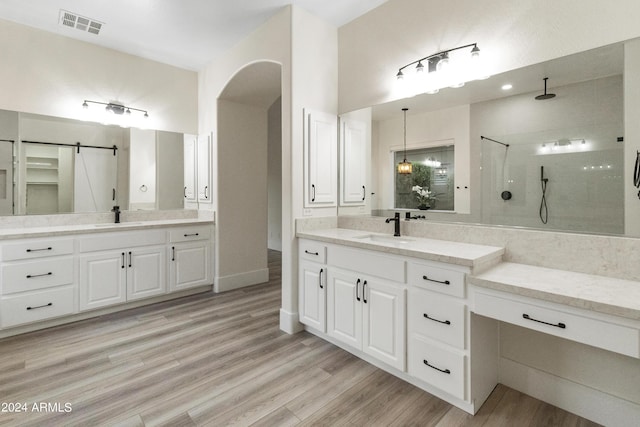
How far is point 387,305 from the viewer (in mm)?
2072

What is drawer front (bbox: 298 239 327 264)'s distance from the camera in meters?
2.55

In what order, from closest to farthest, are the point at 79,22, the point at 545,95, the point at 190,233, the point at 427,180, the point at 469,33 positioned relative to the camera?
the point at 545,95 → the point at 469,33 → the point at 427,180 → the point at 79,22 → the point at 190,233

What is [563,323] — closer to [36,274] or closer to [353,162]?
[353,162]

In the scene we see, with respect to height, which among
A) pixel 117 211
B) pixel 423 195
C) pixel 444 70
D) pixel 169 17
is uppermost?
pixel 169 17

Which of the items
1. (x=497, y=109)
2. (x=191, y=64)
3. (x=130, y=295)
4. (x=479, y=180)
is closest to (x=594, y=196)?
(x=479, y=180)

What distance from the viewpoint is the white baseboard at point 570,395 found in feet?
5.27

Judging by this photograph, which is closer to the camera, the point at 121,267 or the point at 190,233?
the point at 121,267

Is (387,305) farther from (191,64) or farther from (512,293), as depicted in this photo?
(191,64)

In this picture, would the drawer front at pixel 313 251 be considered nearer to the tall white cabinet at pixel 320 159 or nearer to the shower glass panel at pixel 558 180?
the tall white cabinet at pixel 320 159

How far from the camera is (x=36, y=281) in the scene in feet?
9.07

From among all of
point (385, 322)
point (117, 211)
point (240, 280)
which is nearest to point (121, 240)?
point (117, 211)

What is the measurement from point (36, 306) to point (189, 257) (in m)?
1.41

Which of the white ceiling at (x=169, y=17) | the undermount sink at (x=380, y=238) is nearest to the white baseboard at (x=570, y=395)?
the undermount sink at (x=380, y=238)

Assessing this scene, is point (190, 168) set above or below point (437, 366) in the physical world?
above
